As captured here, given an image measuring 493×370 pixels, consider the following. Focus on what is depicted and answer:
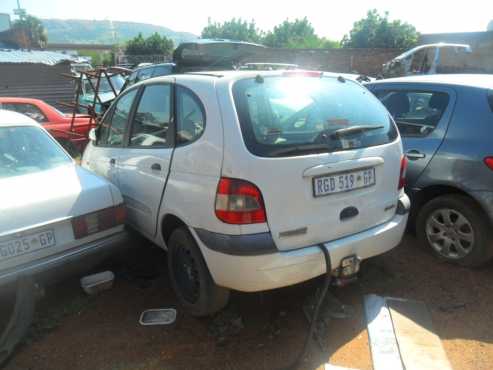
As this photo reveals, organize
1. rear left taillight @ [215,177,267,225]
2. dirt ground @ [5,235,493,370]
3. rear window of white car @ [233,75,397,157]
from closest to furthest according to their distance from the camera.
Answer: rear left taillight @ [215,177,267,225]
rear window of white car @ [233,75,397,157]
dirt ground @ [5,235,493,370]

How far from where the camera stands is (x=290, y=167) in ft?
7.91

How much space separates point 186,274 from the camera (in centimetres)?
299

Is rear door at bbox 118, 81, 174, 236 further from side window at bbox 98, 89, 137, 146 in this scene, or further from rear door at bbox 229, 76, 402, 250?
rear door at bbox 229, 76, 402, 250

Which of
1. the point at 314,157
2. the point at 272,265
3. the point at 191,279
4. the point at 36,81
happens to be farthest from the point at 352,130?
the point at 36,81

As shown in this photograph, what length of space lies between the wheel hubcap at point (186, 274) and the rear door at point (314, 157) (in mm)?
780

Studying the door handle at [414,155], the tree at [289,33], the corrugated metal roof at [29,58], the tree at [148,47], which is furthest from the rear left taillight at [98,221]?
the tree at [289,33]

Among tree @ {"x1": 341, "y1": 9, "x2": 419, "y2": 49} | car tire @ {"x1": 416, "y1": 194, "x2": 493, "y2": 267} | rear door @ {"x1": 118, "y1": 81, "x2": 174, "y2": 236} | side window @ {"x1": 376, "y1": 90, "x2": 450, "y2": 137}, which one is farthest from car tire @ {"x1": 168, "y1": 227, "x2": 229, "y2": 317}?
tree @ {"x1": 341, "y1": 9, "x2": 419, "y2": 49}

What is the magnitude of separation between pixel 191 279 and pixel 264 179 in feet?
3.48

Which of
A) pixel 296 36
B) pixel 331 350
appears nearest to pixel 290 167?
pixel 331 350

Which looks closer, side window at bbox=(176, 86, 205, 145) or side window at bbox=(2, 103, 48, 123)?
side window at bbox=(176, 86, 205, 145)

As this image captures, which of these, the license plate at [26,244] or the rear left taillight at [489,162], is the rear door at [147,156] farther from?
the rear left taillight at [489,162]

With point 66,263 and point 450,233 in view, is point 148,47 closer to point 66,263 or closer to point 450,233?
point 66,263

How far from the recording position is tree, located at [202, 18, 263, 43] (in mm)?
66438

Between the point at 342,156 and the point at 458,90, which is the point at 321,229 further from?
the point at 458,90
